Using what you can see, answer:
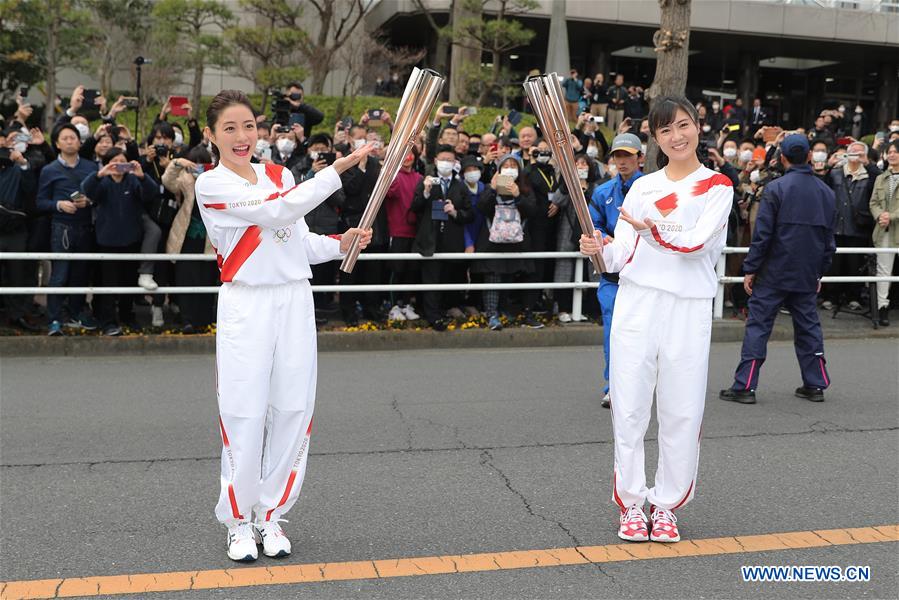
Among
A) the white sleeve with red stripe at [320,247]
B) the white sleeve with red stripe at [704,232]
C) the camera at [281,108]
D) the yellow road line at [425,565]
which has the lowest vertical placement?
the yellow road line at [425,565]

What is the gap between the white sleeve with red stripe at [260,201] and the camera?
140 inches

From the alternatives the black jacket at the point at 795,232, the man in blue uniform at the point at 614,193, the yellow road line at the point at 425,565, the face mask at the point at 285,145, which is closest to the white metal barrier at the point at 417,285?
the face mask at the point at 285,145

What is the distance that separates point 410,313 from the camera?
9.07 meters

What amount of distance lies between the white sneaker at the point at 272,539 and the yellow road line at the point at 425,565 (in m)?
0.08

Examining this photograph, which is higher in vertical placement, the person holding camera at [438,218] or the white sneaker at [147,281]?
the person holding camera at [438,218]

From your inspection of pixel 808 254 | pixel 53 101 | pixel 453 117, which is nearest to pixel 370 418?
pixel 808 254

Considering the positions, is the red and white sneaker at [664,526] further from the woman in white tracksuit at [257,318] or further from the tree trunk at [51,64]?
the tree trunk at [51,64]

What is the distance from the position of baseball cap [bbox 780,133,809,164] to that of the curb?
287 cm

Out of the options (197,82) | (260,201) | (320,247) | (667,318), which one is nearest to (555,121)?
(667,318)

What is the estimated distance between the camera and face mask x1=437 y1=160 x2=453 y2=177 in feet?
28.6

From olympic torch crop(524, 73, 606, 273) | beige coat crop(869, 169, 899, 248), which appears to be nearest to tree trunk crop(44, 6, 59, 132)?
beige coat crop(869, 169, 899, 248)

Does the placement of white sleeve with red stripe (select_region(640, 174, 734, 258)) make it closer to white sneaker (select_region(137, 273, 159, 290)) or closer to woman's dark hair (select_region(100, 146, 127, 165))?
white sneaker (select_region(137, 273, 159, 290))

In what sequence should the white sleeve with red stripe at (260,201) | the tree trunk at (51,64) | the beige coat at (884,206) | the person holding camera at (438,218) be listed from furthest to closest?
the tree trunk at (51,64), the beige coat at (884,206), the person holding camera at (438,218), the white sleeve with red stripe at (260,201)

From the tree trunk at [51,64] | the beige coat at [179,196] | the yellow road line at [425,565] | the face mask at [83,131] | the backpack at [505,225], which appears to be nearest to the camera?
the yellow road line at [425,565]
